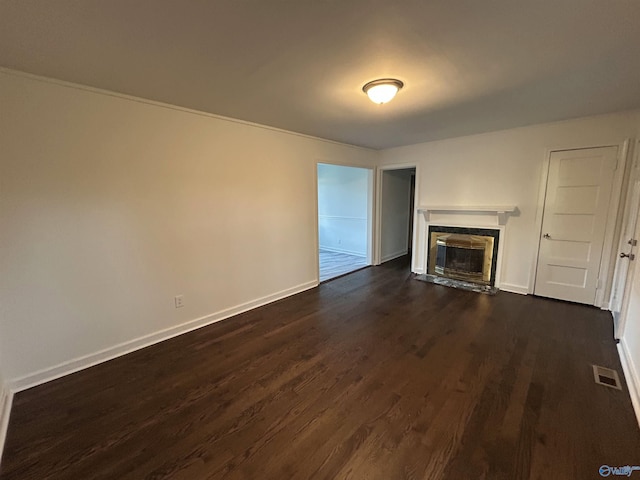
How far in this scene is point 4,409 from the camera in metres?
1.78

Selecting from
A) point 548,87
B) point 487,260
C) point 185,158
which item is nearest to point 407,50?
point 548,87

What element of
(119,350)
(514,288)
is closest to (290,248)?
(119,350)

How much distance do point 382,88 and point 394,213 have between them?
4104 mm

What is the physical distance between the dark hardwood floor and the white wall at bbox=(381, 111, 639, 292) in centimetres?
115

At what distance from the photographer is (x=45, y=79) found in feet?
6.43

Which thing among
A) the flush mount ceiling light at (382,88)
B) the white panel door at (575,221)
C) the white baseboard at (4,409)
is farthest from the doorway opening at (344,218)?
the white baseboard at (4,409)

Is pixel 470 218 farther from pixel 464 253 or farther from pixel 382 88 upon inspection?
pixel 382 88

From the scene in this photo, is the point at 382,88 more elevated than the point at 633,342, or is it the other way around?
the point at 382,88

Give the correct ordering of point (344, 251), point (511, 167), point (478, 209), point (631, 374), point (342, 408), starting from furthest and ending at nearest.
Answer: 1. point (344, 251)
2. point (478, 209)
3. point (511, 167)
4. point (631, 374)
5. point (342, 408)

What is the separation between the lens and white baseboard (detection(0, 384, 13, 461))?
1.61m

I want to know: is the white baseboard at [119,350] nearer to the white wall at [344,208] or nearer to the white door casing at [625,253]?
the white wall at [344,208]

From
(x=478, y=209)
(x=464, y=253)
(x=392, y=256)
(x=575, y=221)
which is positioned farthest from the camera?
(x=392, y=256)

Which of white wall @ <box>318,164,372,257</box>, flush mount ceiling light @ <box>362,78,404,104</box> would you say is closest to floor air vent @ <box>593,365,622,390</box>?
flush mount ceiling light @ <box>362,78,404,104</box>

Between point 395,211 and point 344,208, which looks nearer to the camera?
point 395,211
